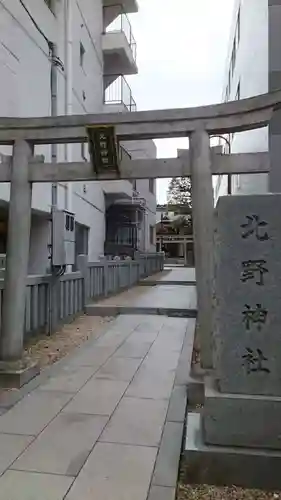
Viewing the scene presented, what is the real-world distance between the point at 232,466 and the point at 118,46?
56.9 feet

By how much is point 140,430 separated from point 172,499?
1.00 metres

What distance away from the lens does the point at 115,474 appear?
282cm

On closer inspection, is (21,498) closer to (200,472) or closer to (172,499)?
(172,499)

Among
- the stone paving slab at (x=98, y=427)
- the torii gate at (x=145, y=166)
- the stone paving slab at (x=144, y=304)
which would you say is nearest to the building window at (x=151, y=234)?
the stone paving slab at (x=144, y=304)

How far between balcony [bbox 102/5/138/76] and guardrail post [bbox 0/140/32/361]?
1384cm

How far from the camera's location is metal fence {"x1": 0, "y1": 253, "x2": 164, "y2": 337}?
6.83m

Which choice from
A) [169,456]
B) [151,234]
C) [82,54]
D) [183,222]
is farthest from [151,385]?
[183,222]

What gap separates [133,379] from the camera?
4.98m

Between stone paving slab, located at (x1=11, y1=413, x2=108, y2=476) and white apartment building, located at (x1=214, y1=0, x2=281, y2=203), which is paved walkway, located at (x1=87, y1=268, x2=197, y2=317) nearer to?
white apartment building, located at (x1=214, y1=0, x2=281, y2=203)

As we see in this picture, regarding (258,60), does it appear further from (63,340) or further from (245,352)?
(245,352)

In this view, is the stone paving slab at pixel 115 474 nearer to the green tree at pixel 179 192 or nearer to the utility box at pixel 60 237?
the utility box at pixel 60 237

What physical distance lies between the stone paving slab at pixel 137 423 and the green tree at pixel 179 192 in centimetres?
3045

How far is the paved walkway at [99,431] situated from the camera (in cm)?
270

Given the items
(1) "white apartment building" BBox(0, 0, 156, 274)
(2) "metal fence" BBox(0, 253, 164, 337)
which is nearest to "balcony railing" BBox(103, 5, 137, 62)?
(1) "white apartment building" BBox(0, 0, 156, 274)
